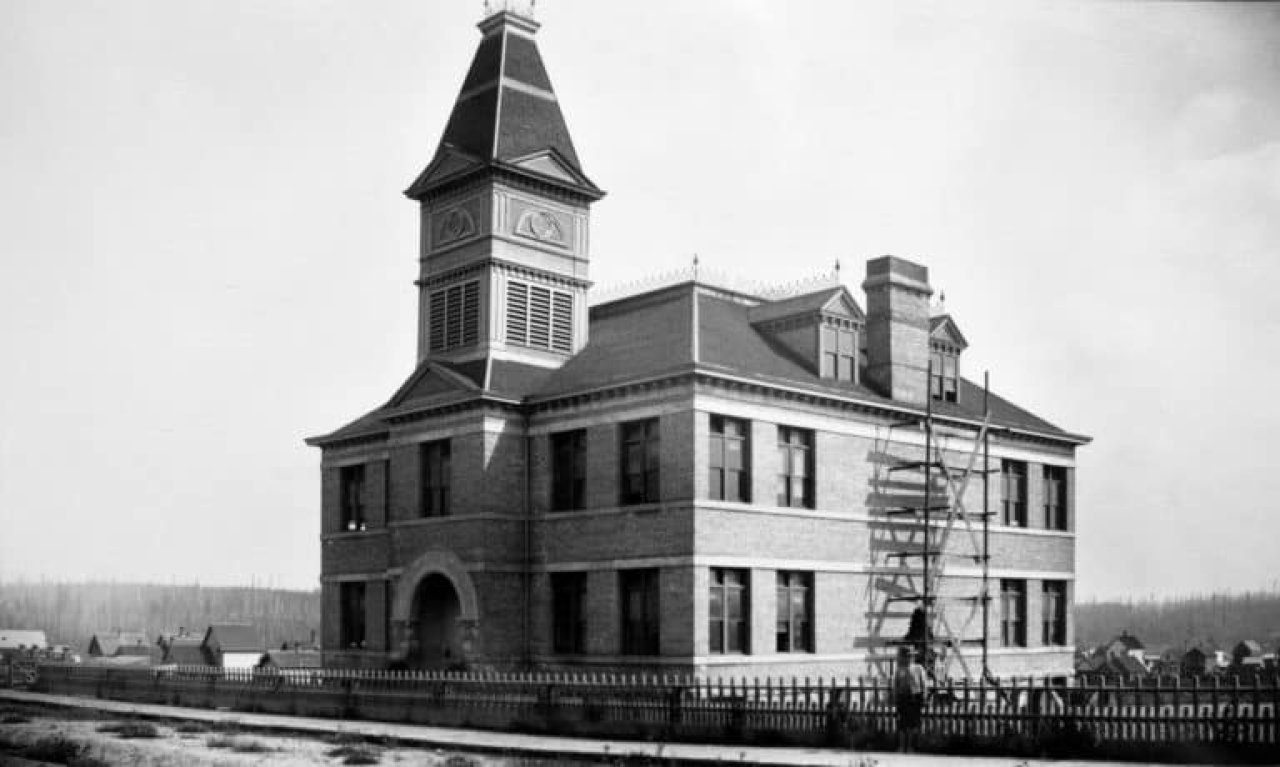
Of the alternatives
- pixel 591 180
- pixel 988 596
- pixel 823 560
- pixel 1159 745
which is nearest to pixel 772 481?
pixel 823 560

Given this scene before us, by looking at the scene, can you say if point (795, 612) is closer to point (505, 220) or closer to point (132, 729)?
point (505, 220)

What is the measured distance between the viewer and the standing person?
68.0 feet

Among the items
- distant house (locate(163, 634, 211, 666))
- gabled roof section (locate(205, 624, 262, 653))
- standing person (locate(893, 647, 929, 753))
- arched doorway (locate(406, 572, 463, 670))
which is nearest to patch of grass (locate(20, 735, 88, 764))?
standing person (locate(893, 647, 929, 753))

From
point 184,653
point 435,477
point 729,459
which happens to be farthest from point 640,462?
point 184,653

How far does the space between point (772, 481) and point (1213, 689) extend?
13.5 metres

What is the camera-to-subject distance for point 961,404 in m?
38.1

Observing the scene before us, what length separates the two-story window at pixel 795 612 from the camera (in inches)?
1228

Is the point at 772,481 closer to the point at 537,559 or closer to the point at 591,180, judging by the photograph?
the point at 537,559

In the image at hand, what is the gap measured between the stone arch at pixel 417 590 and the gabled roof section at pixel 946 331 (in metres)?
14.8

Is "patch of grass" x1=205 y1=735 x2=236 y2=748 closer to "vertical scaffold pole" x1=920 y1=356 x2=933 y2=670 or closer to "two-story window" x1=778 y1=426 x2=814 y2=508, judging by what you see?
"two-story window" x1=778 y1=426 x2=814 y2=508

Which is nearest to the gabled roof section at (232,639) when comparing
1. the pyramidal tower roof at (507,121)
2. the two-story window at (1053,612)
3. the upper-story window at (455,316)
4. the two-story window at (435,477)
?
the upper-story window at (455,316)

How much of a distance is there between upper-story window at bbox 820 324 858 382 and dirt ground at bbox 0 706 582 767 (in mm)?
15700

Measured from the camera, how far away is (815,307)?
3350 centimetres

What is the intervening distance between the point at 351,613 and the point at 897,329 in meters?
18.4
